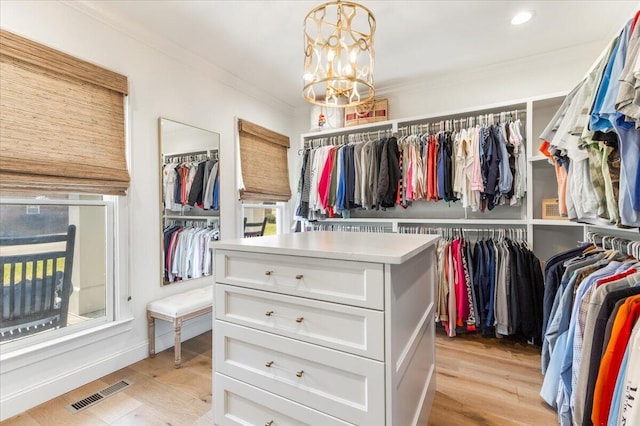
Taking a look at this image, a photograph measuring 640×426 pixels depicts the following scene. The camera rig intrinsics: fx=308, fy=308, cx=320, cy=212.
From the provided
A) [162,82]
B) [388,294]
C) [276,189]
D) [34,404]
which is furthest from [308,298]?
[276,189]

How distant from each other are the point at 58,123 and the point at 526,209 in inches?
138

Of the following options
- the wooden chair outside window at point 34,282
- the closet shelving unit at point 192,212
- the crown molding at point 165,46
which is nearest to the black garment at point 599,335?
the closet shelving unit at point 192,212

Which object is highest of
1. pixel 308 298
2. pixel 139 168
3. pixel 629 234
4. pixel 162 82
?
pixel 162 82

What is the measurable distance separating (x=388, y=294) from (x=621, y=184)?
3.44 ft

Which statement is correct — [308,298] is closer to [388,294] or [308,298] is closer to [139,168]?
[388,294]

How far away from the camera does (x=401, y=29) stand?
2.39 m

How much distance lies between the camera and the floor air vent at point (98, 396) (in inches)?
69.9

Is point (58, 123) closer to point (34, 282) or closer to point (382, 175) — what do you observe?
point (34, 282)

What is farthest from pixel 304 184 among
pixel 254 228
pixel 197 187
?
pixel 197 187

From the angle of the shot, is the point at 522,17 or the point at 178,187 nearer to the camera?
the point at 522,17

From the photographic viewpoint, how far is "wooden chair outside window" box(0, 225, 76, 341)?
179 centimetres

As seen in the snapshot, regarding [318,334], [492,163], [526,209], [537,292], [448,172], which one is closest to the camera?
[318,334]

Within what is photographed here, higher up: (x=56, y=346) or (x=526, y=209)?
(x=526, y=209)

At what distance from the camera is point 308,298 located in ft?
3.72
